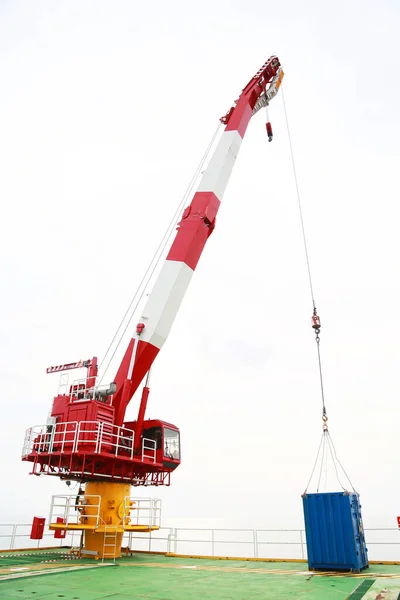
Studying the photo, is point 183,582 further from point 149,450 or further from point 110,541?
point 149,450

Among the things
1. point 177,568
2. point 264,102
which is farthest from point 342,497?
point 264,102

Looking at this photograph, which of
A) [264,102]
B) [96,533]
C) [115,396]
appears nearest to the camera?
[96,533]

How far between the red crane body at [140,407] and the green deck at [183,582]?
150 inches

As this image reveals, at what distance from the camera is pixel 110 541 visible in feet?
61.6

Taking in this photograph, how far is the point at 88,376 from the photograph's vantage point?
21234 millimetres

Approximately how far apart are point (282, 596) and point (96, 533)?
11.2 metres

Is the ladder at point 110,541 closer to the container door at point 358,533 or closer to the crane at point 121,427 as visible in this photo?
the crane at point 121,427

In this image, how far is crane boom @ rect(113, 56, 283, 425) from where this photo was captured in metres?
20.5

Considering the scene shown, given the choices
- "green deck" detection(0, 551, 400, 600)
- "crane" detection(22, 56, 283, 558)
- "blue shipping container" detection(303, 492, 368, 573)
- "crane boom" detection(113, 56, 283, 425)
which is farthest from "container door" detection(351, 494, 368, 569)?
"crane boom" detection(113, 56, 283, 425)

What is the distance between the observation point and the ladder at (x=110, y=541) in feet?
59.4

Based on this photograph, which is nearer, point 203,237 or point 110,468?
point 110,468

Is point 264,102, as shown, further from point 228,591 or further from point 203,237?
point 228,591

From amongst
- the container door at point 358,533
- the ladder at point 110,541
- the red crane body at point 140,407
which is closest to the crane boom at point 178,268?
the red crane body at point 140,407

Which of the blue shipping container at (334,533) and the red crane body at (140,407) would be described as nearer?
the blue shipping container at (334,533)
